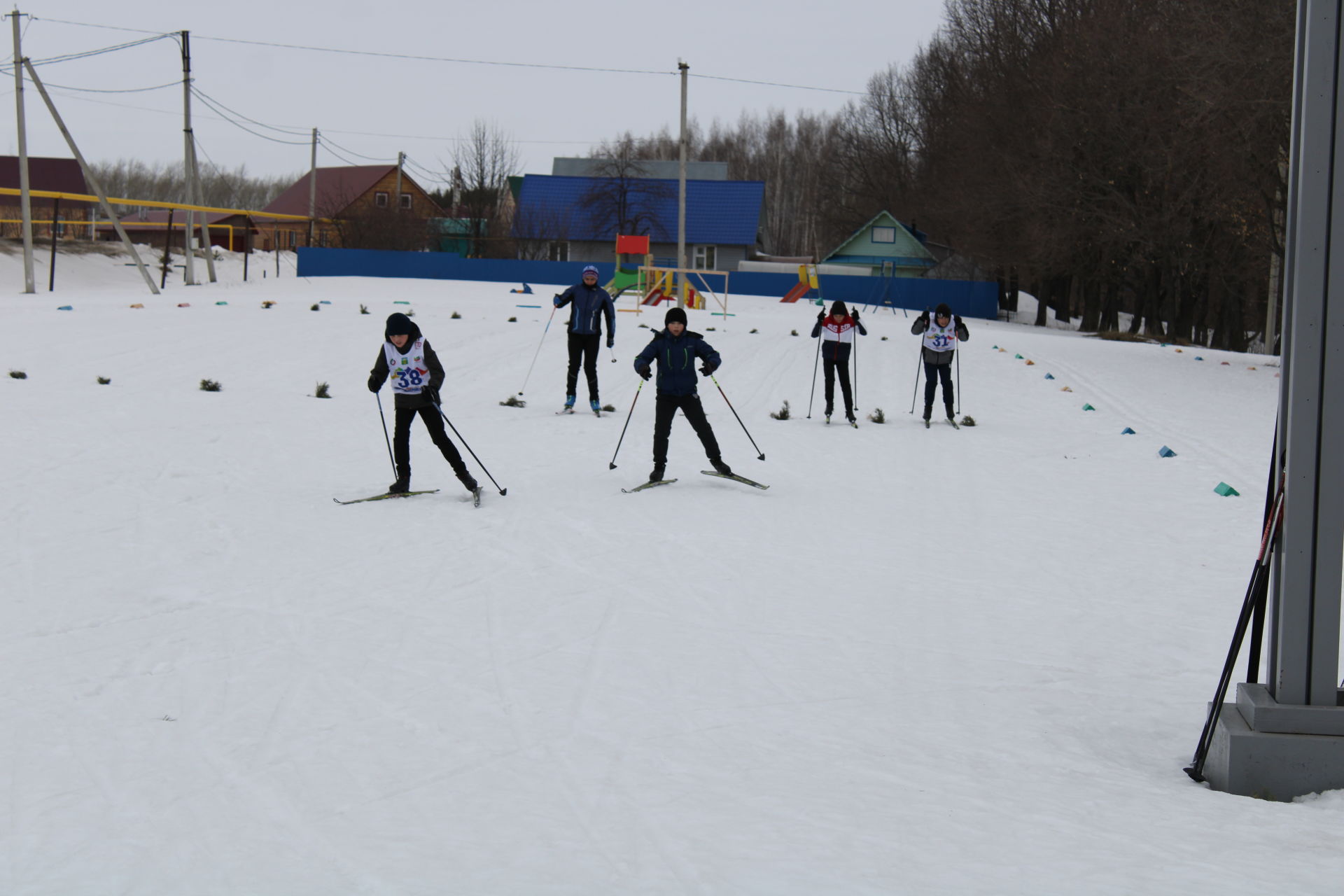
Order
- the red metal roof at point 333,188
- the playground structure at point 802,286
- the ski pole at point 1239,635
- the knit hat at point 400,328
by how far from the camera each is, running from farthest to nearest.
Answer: the red metal roof at point 333,188 < the playground structure at point 802,286 < the knit hat at point 400,328 < the ski pole at point 1239,635

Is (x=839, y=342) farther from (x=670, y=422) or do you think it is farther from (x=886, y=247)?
(x=886, y=247)

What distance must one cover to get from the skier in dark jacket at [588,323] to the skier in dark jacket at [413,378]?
4929 mm

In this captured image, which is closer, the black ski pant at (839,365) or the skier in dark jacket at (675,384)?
the skier in dark jacket at (675,384)

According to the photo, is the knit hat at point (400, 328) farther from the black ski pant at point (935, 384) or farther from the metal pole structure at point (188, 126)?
the metal pole structure at point (188, 126)

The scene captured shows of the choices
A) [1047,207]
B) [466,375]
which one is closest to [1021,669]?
[466,375]

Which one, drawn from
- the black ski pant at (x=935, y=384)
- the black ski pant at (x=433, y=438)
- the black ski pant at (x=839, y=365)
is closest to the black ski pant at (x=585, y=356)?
the black ski pant at (x=839, y=365)

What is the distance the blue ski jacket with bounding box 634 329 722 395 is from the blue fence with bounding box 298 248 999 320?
32547 millimetres

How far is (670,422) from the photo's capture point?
10.8 m

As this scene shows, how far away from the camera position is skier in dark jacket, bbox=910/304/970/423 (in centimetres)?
1442

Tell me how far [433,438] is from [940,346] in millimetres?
7056

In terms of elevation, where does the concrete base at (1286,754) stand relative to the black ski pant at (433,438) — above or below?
below

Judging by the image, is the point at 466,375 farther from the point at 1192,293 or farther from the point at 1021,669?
the point at 1192,293

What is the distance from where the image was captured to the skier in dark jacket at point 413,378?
959 centimetres

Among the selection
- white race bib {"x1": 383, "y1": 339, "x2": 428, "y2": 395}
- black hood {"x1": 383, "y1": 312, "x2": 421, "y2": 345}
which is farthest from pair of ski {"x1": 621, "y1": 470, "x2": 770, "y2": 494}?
black hood {"x1": 383, "y1": 312, "x2": 421, "y2": 345}
